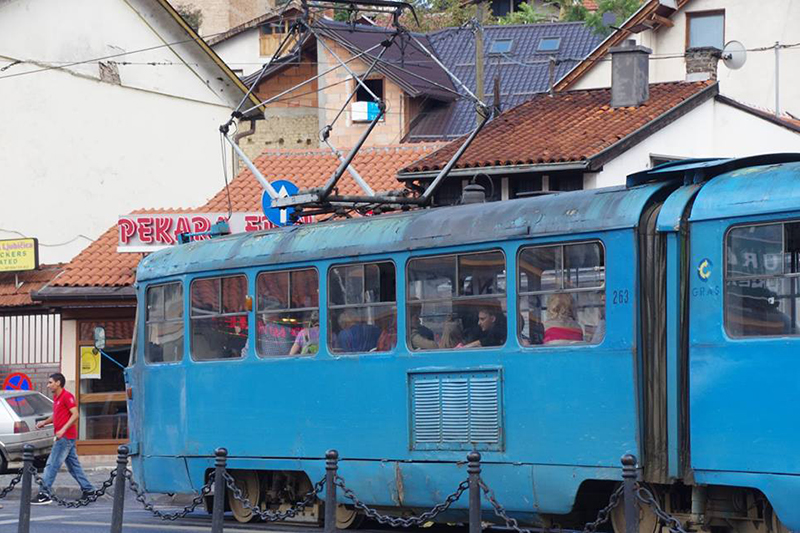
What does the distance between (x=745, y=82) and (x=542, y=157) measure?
13669mm

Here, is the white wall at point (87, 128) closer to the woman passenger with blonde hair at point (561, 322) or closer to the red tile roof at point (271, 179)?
the red tile roof at point (271, 179)

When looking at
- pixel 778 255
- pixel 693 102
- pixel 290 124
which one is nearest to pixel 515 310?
pixel 778 255

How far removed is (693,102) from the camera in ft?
93.7

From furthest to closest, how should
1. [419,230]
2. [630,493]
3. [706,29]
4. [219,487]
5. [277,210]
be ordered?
1. [706,29]
2. [277,210]
3. [419,230]
4. [219,487]
5. [630,493]

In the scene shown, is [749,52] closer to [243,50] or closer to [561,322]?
[243,50]

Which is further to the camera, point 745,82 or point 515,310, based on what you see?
point 745,82

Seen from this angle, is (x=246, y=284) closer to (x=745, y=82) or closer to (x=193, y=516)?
(x=193, y=516)

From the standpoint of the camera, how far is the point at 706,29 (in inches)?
1567

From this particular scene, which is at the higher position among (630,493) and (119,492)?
(630,493)

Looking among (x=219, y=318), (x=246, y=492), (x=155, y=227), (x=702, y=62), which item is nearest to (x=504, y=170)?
(x=155, y=227)

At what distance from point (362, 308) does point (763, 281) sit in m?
4.23

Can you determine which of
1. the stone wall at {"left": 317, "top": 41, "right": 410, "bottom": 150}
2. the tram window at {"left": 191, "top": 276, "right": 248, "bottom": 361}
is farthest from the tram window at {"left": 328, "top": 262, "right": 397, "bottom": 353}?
the stone wall at {"left": 317, "top": 41, "right": 410, "bottom": 150}

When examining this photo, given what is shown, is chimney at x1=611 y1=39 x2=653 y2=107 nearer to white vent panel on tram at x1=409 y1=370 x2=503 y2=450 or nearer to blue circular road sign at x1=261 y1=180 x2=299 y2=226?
blue circular road sign at x1=261 y1=180 x2=299 y2=226

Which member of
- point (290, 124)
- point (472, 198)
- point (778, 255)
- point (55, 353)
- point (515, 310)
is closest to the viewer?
point (778, 255)
